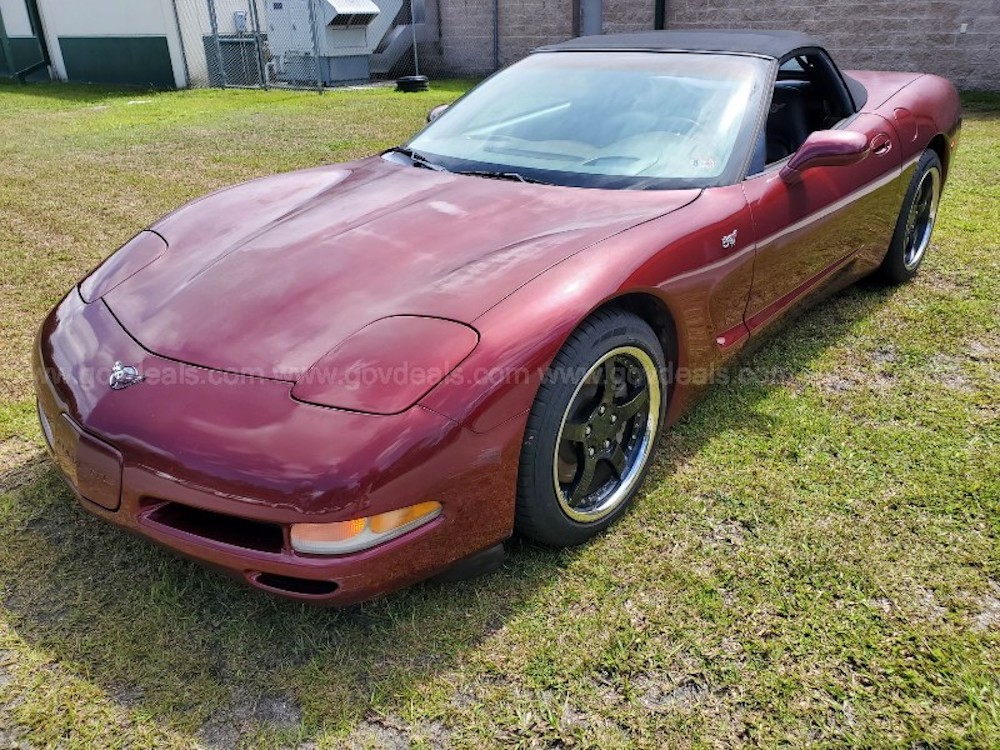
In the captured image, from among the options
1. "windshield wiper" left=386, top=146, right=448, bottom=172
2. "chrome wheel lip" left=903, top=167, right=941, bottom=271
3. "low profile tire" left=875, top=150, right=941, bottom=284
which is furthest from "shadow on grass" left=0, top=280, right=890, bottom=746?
"chrome wheel lip" left=903, top=167, right=941, bottom=271

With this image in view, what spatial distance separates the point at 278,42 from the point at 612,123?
43.1ft

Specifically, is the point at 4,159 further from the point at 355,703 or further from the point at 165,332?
the point at 355,703

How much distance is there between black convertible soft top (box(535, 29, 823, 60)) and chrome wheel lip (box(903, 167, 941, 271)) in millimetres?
982

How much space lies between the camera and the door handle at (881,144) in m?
3.19

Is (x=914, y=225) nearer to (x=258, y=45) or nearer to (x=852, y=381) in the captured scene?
(x=852, y=381)

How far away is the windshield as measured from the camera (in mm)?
2561

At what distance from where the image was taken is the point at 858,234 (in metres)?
3.20

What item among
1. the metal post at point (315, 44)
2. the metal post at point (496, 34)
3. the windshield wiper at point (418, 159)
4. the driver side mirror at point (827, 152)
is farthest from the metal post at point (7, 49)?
the driver side mirror at point (827, 152)

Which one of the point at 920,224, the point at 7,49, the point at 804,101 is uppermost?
the point at 804,101

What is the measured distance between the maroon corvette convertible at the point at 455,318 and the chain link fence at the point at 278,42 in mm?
11658

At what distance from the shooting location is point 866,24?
1071 cm

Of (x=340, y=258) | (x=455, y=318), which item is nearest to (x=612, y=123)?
(x=340, y=258)

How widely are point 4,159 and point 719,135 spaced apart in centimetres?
731

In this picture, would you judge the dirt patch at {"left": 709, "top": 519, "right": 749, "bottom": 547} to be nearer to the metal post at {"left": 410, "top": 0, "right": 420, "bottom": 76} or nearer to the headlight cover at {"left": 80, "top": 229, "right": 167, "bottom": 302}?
the headlight cover at {"left": 80, "top": 229, "right": 167, "bottom": 302}
